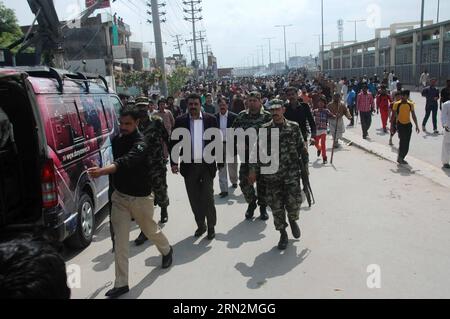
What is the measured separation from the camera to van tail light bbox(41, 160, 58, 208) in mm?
4750

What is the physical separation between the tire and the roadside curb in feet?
18.6

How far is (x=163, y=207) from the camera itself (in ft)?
21.3

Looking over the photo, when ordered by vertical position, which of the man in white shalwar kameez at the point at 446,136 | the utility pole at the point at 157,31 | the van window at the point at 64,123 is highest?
the utility pole at the point at 157,31

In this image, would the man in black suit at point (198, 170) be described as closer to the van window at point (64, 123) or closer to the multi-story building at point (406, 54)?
the van window at point (64, 123)

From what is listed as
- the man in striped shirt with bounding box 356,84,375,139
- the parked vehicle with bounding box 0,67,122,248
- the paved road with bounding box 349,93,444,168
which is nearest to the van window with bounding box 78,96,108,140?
the parked vehicle with bounding box 0,67,122,248

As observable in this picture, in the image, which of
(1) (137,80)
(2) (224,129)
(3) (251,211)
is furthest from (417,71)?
(3) (251,211)

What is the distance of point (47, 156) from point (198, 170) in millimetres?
1865

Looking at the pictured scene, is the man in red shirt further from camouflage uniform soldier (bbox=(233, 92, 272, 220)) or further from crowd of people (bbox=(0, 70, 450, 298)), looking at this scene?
camouflage uniform soldier (bbox=(233, 92, 272, 220))

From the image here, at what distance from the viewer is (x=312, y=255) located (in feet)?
16.4

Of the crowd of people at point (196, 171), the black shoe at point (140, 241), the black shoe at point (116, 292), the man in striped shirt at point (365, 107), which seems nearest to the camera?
the black shoe at point (116, 292)

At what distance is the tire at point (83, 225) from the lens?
5.53 m

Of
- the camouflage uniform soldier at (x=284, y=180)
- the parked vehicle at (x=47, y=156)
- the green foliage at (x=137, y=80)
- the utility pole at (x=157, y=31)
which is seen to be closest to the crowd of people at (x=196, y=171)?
the camouflage uniform soldier at (x=284, y=180)
